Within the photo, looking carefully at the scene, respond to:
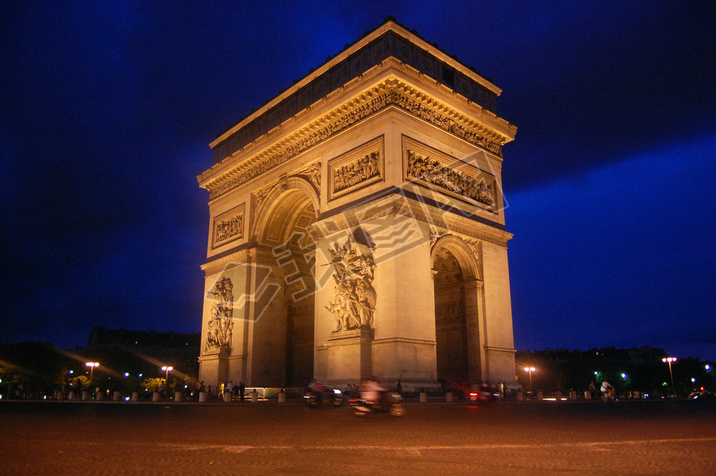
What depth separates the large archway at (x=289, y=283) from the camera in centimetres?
2764

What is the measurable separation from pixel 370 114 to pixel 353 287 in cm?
695

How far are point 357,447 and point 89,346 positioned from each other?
92281 millimetres

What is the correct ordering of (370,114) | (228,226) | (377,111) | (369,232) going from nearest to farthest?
(369,232) → (377,111) → (370,114) → (228,226)

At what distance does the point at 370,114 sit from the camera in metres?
22.7

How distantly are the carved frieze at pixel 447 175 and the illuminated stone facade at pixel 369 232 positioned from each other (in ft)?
0.21

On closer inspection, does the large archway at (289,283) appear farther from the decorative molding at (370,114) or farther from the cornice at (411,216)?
the cornice at (411,216)

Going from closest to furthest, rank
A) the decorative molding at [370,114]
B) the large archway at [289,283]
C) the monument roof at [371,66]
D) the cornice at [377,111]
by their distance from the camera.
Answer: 1. the cornice at [377,111]
2. the decorative molding at [370,114]
3. the monument roof at [371,66]
4. the large archway at [289,283]

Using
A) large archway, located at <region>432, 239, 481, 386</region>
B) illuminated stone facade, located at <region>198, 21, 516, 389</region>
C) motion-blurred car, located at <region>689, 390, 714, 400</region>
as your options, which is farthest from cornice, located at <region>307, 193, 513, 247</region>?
motion-blurred car, located at <region>689, 390, 714, 400</region>

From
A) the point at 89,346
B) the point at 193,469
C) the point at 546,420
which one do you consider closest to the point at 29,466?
the point at 193,469

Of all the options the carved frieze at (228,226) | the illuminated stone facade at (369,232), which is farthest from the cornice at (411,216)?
the carved frieze at (228,226)

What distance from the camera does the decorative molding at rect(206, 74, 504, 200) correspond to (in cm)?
2231

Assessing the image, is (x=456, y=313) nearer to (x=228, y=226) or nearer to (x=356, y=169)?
(x=356, y=169)

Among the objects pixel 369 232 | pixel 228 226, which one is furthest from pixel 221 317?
pixel 369 232

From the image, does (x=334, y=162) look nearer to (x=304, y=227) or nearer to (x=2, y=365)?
(x=304, y=227)
